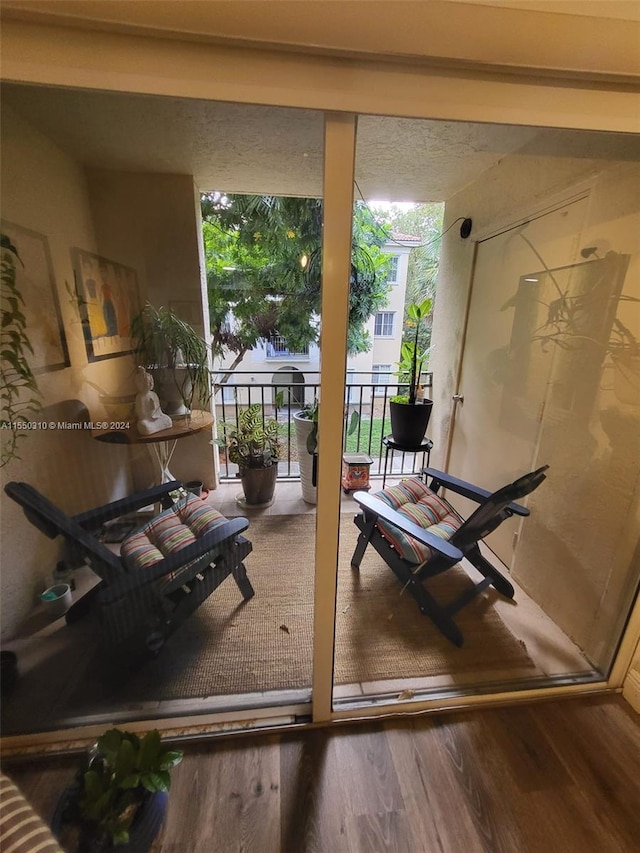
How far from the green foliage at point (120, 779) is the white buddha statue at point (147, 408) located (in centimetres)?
104

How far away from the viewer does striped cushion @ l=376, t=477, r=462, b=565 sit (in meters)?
1.51

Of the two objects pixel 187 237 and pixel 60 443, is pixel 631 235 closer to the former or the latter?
pixel 187 237

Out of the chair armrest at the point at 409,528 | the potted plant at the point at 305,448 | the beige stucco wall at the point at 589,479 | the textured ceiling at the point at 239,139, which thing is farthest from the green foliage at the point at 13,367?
the beige stucco wall at the point at 589,479

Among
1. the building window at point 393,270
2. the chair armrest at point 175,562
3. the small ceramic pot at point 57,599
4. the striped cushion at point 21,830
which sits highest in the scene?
the building window at point 393,270

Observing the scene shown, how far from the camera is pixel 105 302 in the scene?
52.2 inches

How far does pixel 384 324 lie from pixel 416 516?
1.07 metres

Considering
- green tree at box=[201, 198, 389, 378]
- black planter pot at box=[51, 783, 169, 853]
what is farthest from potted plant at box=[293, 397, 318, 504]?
black planter pot at box=[51, 783, 169, 853]

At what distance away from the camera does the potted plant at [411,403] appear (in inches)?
80.5

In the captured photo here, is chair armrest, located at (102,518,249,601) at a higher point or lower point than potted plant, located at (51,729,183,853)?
higher

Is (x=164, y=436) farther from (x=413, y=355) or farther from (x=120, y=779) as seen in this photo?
(x=413, y=355)

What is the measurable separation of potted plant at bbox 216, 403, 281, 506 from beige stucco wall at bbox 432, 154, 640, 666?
56.0 inches

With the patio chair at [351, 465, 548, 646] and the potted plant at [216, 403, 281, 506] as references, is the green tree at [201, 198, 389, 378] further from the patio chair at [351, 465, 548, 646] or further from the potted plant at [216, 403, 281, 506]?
the patio chair at [351, 465, 548, 646]

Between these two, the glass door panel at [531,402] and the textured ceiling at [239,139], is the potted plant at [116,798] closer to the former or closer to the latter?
the glass door panel at [531,402]

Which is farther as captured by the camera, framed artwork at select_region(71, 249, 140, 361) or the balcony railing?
the balcony railing
